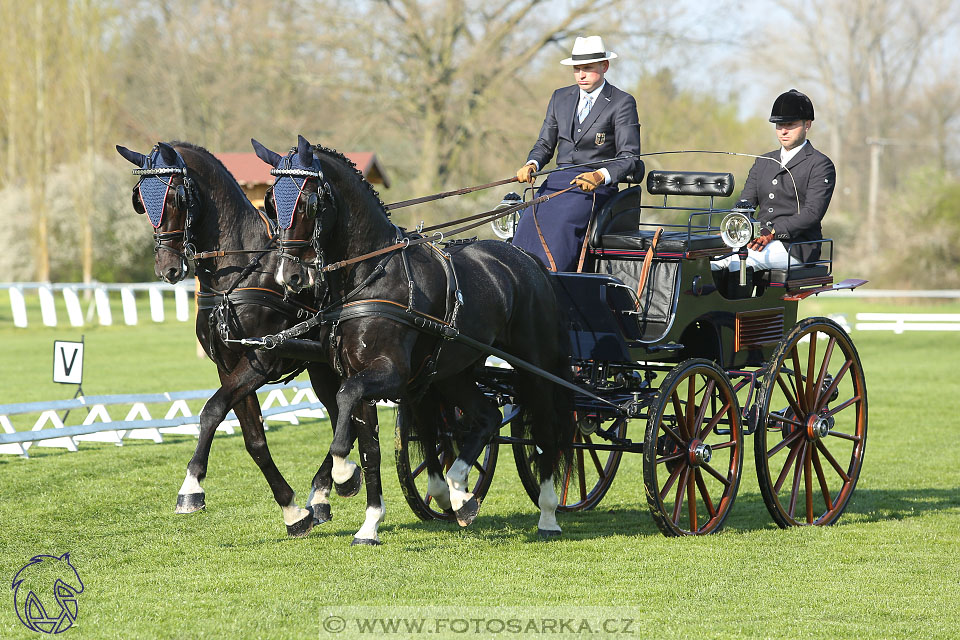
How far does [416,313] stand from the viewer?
17.8 feet

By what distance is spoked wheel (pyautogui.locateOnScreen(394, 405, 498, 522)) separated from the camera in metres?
6.39

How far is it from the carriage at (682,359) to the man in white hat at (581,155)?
0.13 m

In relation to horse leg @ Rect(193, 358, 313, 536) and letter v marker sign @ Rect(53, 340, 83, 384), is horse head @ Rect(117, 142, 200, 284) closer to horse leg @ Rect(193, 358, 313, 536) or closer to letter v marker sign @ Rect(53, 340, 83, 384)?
horse leg @ Rect(193, 358, 313, 536)

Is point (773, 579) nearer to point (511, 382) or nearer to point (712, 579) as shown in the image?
point (712, 579)

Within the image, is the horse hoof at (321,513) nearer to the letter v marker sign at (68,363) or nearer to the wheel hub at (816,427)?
the wheel hub at (816,427)

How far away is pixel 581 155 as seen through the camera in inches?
268

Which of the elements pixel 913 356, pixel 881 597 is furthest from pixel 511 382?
pixel 913 356

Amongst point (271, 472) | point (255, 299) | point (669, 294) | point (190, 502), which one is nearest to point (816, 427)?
point (669, 294)

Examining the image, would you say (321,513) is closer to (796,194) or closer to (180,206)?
(180,206)

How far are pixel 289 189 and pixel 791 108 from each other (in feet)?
11.1

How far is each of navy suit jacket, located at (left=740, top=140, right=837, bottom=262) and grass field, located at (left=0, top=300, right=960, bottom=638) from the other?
1797 millimetres

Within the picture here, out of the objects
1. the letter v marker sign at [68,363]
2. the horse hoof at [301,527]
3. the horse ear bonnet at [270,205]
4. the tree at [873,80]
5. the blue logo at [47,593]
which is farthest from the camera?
the tree at [873,80]

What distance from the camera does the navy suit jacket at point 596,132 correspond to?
257 inches

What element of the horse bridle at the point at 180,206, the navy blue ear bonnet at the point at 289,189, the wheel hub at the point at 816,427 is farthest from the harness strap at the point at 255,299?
the wheel hub at the point at 816,427
